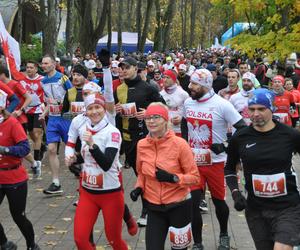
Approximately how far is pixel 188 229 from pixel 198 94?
2.02 metres

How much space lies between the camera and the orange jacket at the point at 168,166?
18.5ft

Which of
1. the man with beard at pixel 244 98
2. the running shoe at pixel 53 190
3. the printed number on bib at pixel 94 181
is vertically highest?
the man with beard at pixel 244 98

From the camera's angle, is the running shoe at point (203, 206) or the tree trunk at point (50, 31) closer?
the running shoe at point (203, 206)

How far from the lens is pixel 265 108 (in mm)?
5324

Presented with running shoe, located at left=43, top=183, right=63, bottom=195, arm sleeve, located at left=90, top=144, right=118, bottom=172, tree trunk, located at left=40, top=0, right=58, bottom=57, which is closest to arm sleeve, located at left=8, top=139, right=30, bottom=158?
arm sleeve, located at left=90, top=144, right=118, bottom=172

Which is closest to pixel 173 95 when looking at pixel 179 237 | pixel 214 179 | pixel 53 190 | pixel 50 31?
pixel 53 190

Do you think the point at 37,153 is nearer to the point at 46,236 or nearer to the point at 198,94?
the point at 46,236

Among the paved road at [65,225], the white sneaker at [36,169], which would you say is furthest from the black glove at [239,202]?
the white sneaker at [36,169]

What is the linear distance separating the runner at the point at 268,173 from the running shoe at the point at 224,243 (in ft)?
6.37

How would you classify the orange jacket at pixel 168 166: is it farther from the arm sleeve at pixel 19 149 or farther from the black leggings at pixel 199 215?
the arm sleeve at pixel 19 149

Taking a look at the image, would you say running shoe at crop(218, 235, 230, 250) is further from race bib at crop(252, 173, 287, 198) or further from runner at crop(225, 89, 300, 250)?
race bib at crop(252, 173, 287, 198)

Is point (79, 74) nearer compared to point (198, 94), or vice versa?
point (198, 94)

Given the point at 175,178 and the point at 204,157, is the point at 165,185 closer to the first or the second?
the point at 175,178

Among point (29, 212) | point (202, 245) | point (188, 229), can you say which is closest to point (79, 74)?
point (29, 212)
